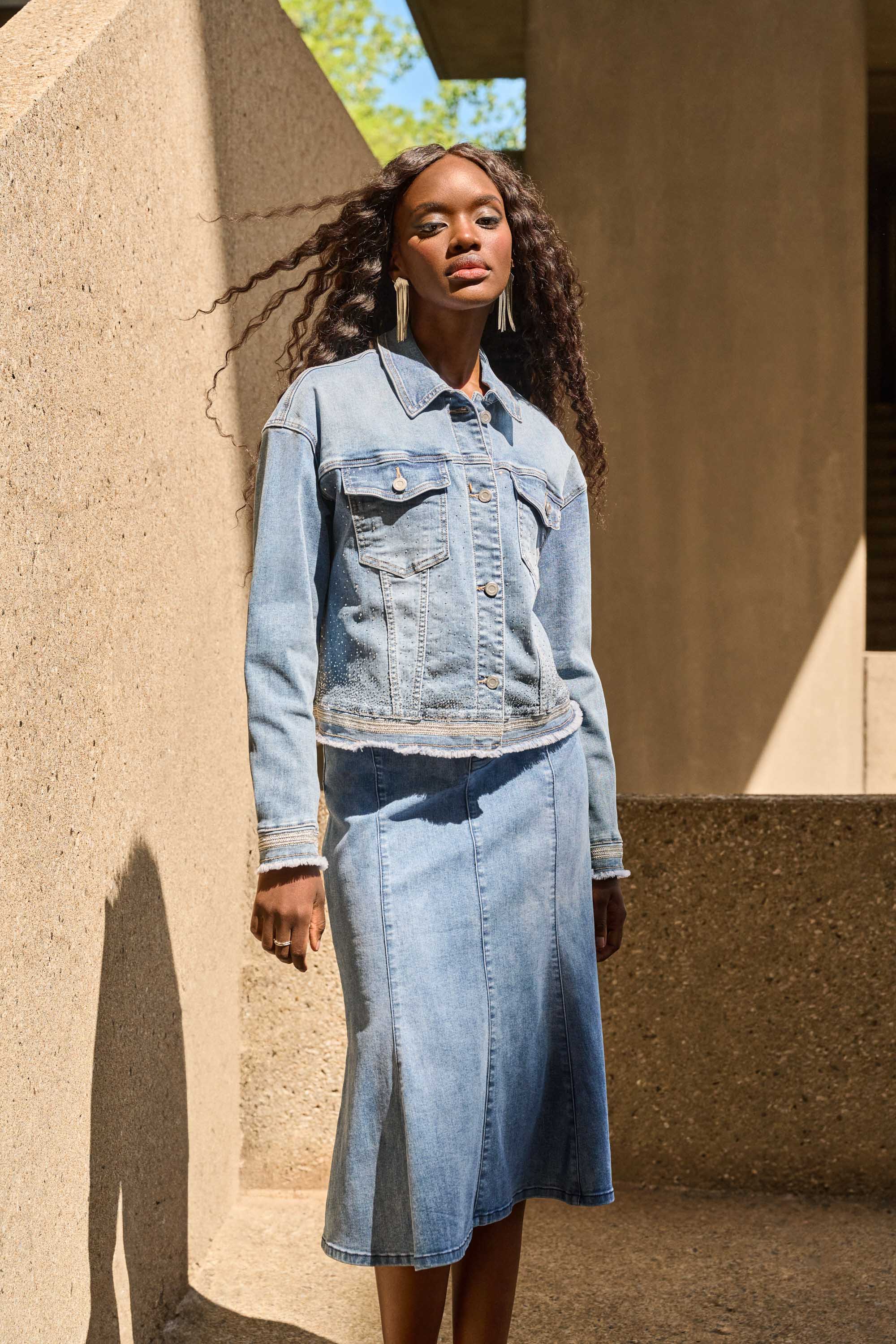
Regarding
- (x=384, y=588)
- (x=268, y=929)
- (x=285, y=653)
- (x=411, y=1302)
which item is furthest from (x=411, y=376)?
(x=411, y=1302)

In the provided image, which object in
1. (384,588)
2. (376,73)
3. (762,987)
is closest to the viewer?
(384,588)

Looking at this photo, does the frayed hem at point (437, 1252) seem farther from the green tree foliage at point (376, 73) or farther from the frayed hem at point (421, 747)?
the green tree foliage at point (376, 73)

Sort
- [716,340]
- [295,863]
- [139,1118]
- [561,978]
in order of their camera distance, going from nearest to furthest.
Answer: [295,863]
[561,978]
[139,1118]
[716,340]

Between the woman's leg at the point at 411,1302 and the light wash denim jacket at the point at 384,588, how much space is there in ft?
2.24

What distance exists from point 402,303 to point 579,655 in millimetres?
678

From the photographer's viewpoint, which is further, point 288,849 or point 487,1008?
point 487,1008

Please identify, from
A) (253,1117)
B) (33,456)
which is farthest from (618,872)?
(253,1117)

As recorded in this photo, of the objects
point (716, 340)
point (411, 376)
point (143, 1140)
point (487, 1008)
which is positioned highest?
point (716, 340)

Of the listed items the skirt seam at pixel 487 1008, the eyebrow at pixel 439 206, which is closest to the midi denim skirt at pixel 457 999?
the skirt seam at pixel 487 1008

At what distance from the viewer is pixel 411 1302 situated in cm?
207

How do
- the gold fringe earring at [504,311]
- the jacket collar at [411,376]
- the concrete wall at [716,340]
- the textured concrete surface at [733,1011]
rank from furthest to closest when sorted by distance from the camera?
the concrete wall at [716,340] < the textured concrete surface at [733,1011] < the gold fringe earring at [504,311] < the jacket collar at [411,376]

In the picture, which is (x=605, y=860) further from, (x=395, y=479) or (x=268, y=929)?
(x=395, y=479)

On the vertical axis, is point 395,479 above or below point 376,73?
below

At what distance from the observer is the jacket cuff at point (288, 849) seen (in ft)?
6.40
